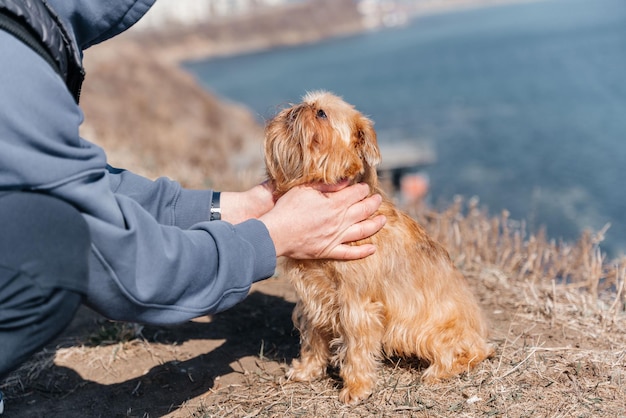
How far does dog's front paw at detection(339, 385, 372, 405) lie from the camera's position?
346 centimetres

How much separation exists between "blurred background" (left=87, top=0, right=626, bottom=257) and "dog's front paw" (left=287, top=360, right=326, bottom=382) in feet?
4.95

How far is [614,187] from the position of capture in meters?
18.2

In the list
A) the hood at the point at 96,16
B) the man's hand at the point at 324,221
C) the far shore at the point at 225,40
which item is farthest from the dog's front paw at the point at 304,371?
the far shore at the point at 225,40

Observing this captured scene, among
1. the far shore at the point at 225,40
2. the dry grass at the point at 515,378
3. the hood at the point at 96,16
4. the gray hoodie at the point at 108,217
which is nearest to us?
the gray hoodie at the point at 108,217

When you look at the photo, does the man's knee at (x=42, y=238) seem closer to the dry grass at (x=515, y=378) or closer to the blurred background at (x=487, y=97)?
the dry grass at (x=515, y=378)

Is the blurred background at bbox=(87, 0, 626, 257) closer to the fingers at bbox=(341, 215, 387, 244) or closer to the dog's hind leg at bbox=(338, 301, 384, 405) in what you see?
the fingers at bbox=(341, 215, 387, 244)

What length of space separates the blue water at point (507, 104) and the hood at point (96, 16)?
88 centimetres

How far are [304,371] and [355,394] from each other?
427 mm

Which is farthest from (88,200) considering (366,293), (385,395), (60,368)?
(60,368)

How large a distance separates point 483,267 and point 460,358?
1897mm

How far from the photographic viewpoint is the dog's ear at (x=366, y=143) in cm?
321

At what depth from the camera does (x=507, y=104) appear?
30.0 metres

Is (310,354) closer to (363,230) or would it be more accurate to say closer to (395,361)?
(395,361)

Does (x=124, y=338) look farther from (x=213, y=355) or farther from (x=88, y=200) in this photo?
(x=88, y=200)
